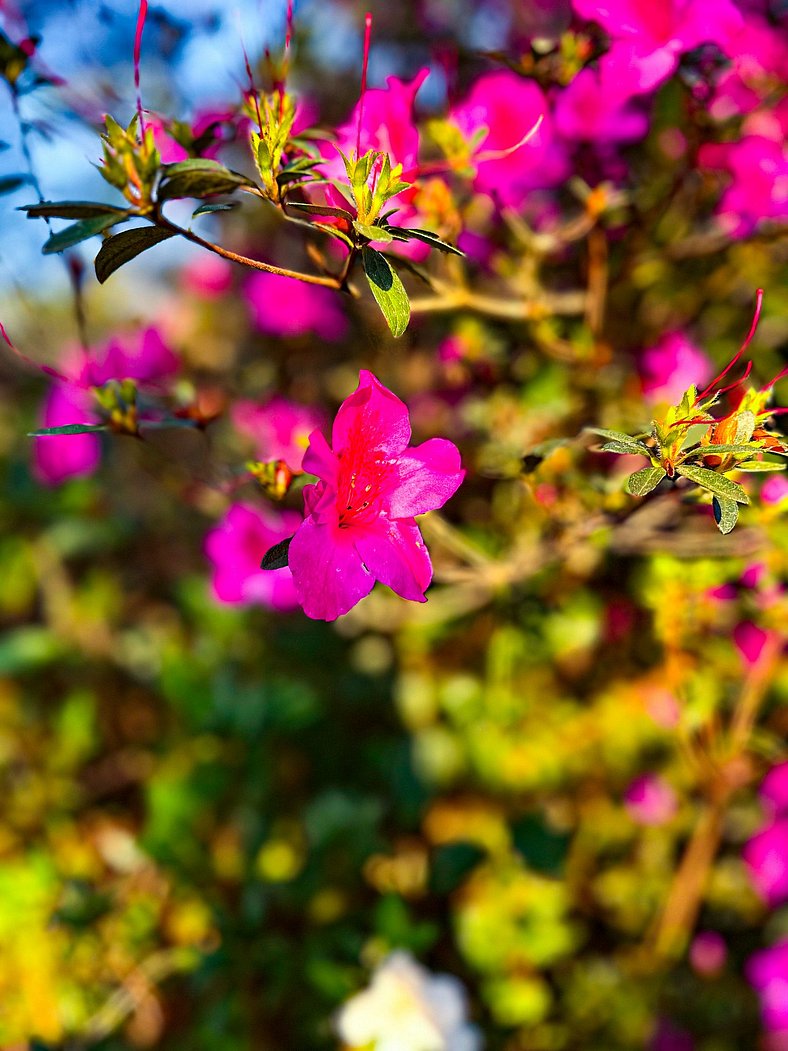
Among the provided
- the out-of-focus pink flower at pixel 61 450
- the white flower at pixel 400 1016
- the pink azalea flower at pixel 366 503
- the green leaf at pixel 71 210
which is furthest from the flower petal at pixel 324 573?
the out-of-focus pink flower at pixel 61 450

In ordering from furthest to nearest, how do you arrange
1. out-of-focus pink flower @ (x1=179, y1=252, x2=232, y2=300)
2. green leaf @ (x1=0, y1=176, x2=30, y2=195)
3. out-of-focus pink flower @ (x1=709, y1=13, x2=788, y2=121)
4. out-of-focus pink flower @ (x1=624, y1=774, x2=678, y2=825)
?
out-of-focus pink flower @ (x1=179, y1=252, x2=232, y2=300) < out-of-focus pink flower @ (x1=624, y1=774, x2=678, y2=825) < out-of-focus pink flower @ (x1=709, y1=13, x2=788, y2=121) < green leaf @ (x1=0, y1=176, x2=30, y2=195)

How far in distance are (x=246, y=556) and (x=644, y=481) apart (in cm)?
79

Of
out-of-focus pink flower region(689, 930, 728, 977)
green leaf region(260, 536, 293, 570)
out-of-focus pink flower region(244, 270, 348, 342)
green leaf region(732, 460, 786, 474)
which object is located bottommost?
out-of-focus pink flower region(689, 930, 728, 977)

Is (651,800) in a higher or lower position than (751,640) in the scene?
lower

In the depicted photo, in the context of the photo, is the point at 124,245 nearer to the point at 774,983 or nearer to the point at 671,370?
the point at 671,370

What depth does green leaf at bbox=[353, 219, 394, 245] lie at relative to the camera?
56 centimetres

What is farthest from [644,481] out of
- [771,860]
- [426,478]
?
[771,860]

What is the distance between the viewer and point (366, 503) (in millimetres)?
692

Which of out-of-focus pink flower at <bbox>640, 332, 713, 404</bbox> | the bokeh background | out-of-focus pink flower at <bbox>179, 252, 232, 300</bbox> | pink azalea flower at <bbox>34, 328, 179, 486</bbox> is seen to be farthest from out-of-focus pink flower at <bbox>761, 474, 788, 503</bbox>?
out-of-focus pink flower at <bbox>179, 252, 232, 300</bbox>

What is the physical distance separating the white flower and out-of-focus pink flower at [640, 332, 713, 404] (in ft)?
2.81

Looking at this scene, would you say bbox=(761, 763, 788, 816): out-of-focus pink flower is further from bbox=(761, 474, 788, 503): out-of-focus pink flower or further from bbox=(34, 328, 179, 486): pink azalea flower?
bbox=(34, 328, 179, 486): pink azalea flower

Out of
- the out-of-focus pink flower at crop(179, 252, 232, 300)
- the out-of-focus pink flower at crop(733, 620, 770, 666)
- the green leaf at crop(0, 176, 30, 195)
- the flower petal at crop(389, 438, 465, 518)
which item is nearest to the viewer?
the flower petal at crop(389, 438, 465, 518)

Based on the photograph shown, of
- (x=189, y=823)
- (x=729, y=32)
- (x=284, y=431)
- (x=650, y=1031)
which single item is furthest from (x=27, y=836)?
(x=729, y=32)

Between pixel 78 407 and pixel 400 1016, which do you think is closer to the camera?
pixel 400 1016
